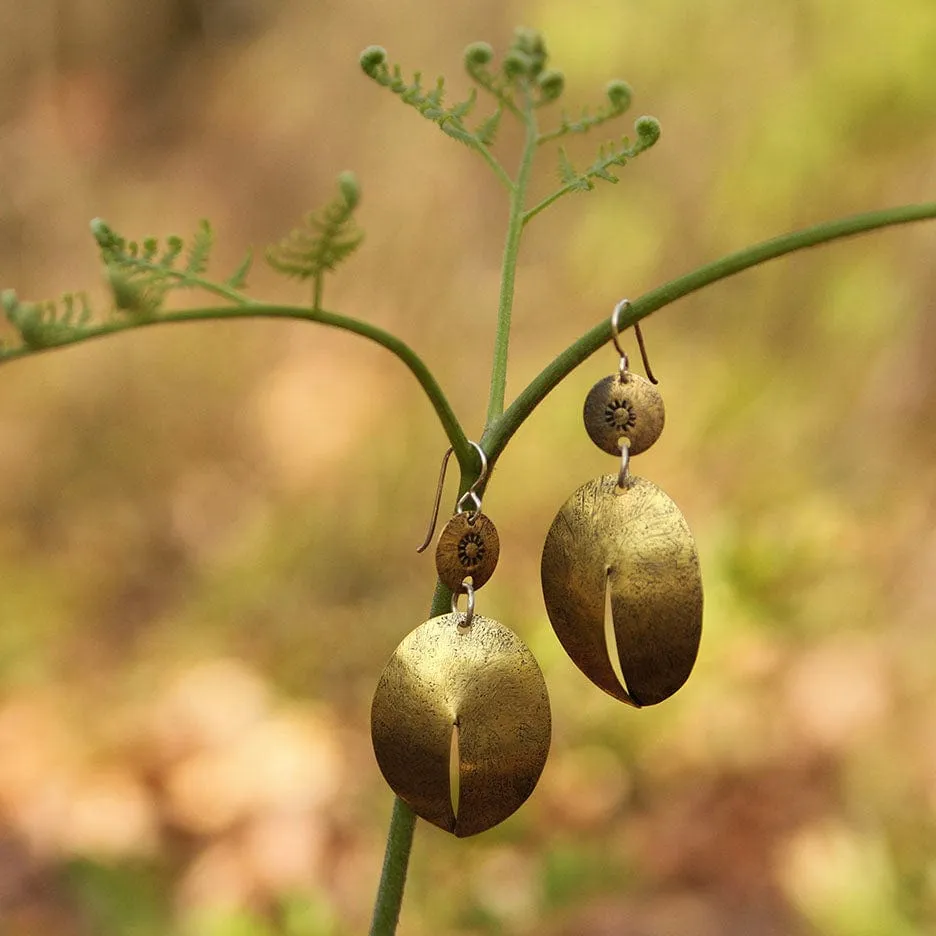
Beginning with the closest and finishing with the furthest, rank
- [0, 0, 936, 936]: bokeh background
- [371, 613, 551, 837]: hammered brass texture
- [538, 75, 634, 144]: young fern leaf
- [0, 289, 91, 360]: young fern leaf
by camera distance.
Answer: [0, 289, 91, 360]: young fern leaf → [371, 613, 551, 837]: hammered brass texture → [538, 75, 634, 144]: young fern leaf → [0, 0, 936, 936]: bokeh background

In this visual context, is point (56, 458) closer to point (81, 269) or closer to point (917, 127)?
point (81, 269)

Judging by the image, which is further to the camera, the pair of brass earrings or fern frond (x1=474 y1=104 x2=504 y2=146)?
fern frond (x1=474 y1=104 x2=504 y2=146)

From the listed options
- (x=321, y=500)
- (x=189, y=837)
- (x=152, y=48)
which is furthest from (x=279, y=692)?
(x=152, y=48)

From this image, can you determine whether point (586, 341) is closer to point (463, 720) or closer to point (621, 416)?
point (621, 416)

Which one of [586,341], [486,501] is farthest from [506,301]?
[486,501]

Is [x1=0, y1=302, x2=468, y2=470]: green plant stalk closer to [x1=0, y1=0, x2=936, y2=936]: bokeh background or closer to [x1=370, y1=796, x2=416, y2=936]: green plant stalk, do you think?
[x1=370, y1=796, x2=416, y2=936]: green plant stalk

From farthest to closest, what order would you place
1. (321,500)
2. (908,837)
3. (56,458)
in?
1. (56,458)
2. (321,500)
3. (908,837)

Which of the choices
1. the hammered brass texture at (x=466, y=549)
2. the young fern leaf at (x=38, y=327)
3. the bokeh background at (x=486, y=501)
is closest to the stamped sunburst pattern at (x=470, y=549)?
the hammered brass texture at (x=466, y=549)

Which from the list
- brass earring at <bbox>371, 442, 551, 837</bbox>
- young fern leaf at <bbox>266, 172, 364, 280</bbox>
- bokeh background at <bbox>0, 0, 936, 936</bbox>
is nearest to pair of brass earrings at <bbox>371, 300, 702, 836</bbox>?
brass earring at <bbox>371, 442, 551, 837</bbox>
